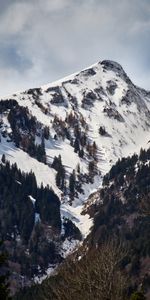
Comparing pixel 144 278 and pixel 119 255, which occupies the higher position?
pixel 144 278

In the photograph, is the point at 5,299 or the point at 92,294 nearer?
the point at 5,299

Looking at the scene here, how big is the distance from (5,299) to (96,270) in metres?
10.4

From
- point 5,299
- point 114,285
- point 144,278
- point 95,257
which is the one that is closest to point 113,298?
point 114,285

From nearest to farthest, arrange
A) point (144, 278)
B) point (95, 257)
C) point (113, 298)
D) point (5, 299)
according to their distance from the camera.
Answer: point (5, 299) → point (113, 298) → point (95, 257) → point (144, 278)

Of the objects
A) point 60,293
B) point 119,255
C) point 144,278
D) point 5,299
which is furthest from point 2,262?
point 144,278

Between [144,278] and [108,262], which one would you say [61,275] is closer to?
[108,262]

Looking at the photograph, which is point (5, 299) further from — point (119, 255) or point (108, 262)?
point (119, 255)

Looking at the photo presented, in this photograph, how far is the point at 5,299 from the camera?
51250mm

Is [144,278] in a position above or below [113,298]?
above

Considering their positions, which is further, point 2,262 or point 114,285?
point 114,285

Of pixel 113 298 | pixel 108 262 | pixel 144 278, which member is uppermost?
pixel 144 278

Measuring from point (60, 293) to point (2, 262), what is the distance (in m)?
9.05

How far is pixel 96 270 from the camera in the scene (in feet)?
189

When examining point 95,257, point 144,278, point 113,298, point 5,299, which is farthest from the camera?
point 144,278
